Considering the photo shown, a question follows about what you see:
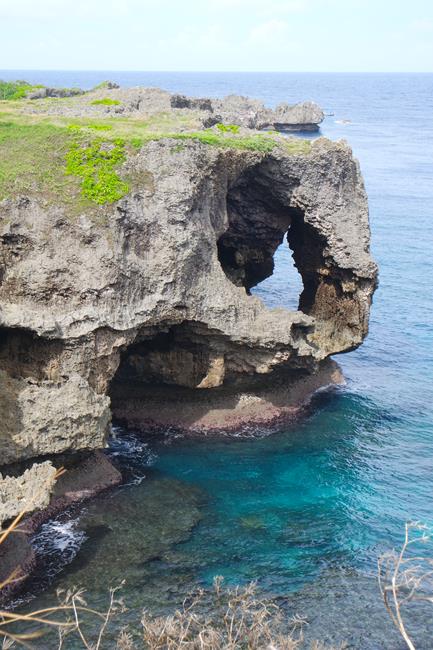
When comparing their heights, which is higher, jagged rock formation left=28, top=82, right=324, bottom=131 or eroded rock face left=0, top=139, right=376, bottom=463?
jagged rock formation left=28, top=82, right=324, bottom=131

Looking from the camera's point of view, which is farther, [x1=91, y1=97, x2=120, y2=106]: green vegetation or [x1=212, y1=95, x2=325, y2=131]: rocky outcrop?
[x1=212, y1=95, x2=325, y2=131]: rocky outcrop

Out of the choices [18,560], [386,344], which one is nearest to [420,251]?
[386,344]

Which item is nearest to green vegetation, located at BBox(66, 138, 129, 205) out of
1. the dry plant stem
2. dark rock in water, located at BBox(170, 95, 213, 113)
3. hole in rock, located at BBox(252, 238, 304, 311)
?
dark rock in water, located at BBox(170, 95, 213, 113)

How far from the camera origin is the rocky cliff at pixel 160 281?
100ft

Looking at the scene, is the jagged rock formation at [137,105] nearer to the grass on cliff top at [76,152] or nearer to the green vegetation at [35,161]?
the grass on cliff top at [76,152]

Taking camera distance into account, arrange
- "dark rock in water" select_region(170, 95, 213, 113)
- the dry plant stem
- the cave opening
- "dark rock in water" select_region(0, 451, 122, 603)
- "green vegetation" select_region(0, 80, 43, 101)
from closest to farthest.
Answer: the dry plant stem < "dark rock in water" select_region(0, 451, 122, 603) < the cave opening < "dark rock in water" select_region(170, 95, 213, 113) < "green vegetation" select_region(0, 80, 43, 101)

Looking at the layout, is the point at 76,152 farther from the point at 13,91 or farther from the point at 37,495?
the point at 13,91

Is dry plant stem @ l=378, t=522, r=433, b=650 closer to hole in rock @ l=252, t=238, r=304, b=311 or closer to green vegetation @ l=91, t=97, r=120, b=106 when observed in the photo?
hole in rock @ l=252, t=238, r=304, b=311

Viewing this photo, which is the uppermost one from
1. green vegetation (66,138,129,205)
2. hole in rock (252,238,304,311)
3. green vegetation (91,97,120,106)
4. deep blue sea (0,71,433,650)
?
green vegetation (91,97,120,106)

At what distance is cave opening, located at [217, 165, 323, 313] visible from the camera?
1554 inches

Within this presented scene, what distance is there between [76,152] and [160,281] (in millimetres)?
6936

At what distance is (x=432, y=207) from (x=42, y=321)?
6116 cm

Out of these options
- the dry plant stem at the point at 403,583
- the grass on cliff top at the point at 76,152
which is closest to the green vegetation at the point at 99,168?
the grass on cliff top at the point at 76,152

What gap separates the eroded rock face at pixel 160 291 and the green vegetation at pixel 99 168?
0.60 metres
